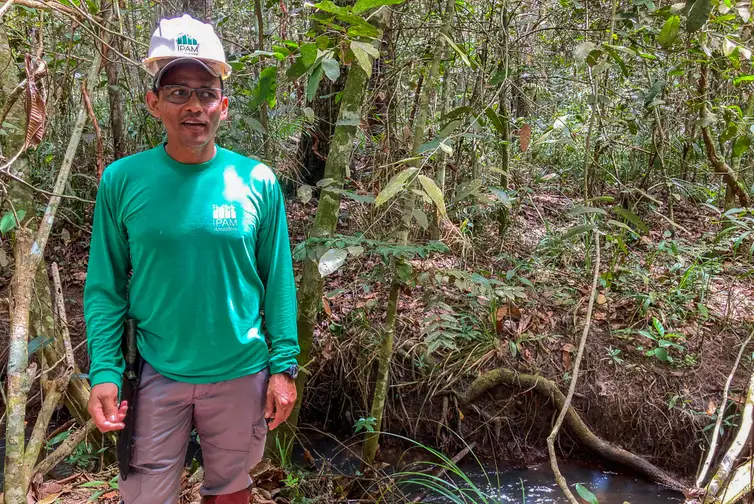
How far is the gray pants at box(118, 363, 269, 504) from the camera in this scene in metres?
1.68

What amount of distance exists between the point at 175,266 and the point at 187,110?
45 cm

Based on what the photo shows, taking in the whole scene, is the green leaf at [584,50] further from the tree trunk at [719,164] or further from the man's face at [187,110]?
the tree trunk at [719,164]

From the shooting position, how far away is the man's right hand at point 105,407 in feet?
5.19

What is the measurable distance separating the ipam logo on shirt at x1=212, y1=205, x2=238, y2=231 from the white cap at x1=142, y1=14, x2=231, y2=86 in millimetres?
395

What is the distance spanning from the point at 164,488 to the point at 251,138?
298cm

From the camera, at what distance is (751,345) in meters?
3.96

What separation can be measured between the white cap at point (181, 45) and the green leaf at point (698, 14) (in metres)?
1.73

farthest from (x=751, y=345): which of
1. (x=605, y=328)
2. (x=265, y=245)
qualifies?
(x=265, y=245)

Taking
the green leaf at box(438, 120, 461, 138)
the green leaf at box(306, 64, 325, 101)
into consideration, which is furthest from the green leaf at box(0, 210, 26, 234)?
the green leaf at box(438, 120, 461, 138)

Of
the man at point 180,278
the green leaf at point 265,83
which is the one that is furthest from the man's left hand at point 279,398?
the green leaf at point 265,83

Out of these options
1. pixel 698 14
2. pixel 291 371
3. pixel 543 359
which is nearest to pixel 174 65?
pixel 291 371

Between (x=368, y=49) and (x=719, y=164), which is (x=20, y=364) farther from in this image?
(x=719, y=164)

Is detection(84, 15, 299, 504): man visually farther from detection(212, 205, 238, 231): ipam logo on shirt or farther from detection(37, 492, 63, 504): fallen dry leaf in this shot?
detection(37, 492, 63, 504): fallen dry leaf

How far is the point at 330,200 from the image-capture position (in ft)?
9.00
